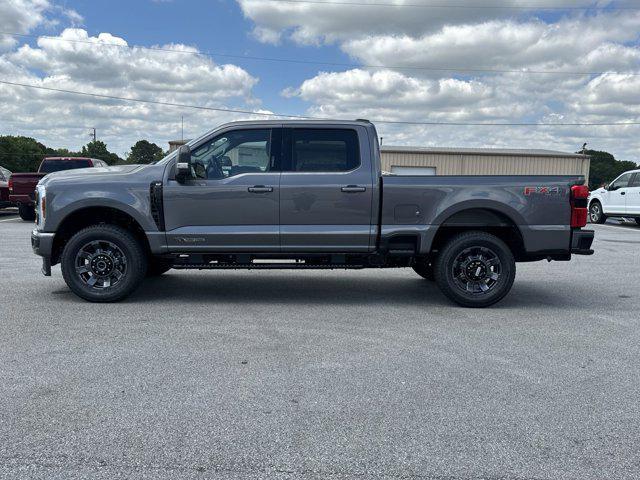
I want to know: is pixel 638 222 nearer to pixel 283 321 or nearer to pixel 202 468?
pixel 283 321

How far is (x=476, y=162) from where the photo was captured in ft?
125

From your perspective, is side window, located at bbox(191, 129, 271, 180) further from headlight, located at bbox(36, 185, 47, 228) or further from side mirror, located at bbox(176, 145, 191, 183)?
headlight, located at bbox(36, 185, 47, 228)

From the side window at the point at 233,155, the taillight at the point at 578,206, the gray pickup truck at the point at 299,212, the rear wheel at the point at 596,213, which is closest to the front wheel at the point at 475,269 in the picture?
the gray pickup truck at the point at 299,212

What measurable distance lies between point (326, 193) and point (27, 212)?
13.9m

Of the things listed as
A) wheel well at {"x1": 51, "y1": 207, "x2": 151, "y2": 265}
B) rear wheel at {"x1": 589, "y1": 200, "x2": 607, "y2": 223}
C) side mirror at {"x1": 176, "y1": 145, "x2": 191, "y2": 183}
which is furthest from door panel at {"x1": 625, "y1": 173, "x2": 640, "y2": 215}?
wheel well at {"x1": 51, "y1": 207, "x2": 151, "y2": 265}

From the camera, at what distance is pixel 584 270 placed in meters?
9.24

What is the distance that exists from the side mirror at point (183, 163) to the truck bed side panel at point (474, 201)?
7.02 ft

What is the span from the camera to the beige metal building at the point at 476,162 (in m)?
37.5

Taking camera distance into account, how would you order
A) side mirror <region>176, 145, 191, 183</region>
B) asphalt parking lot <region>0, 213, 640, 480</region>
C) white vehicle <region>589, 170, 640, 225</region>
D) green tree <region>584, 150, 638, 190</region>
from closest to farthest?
asphalt parking lot <region>0, 213, 640, 480</region> → side mirror <region>176, 145, 191, 183</region> → white vehicle <region>589, 170, 640, 225</region> → green tree <region>584, 150, 638, 190</region>

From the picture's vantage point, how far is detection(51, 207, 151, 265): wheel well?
21.0 ft

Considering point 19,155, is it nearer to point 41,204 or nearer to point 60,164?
point 60,164

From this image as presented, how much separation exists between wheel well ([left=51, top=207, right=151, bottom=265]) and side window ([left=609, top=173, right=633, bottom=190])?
17102 mm

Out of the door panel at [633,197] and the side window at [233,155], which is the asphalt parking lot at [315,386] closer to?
the side window at [233,155]

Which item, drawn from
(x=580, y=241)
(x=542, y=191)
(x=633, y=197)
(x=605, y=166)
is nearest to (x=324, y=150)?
(x=542, y=191)
